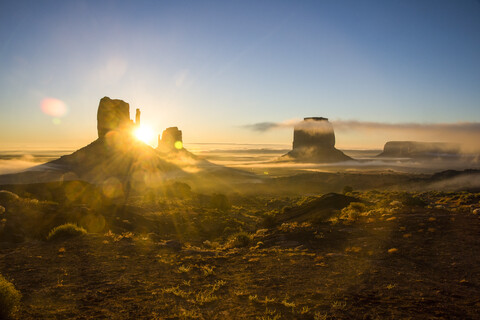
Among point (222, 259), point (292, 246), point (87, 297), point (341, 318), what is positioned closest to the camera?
point (341, 318)

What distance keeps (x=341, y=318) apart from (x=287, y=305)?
178cm

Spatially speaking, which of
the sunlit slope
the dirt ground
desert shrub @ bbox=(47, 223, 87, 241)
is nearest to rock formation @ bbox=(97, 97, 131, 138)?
the sunlit slope

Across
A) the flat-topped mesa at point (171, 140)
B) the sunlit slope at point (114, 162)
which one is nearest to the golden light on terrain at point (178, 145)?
the flat-topped mesa at point (171, 140)

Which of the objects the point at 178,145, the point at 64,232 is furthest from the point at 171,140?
the point at 64,232

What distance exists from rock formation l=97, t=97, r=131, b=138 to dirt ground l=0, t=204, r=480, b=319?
10205 centimetres

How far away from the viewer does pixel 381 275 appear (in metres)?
11.8

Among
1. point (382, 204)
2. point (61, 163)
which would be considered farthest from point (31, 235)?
point (61, 163)

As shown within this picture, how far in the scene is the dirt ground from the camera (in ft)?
29.7

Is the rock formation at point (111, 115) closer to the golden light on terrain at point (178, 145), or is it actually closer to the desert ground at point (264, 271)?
the golden light on terrain at point (178, 145)

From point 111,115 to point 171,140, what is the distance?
6797 cm

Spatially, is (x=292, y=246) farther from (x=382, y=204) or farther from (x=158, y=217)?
(x=158, y=217)

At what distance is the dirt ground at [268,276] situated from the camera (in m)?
9.04

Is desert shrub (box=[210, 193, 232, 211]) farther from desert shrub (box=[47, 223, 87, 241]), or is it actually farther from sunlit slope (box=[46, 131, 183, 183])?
sunlit slope (box=[46, 131, 183, 183])

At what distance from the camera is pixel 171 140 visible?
18088cm
